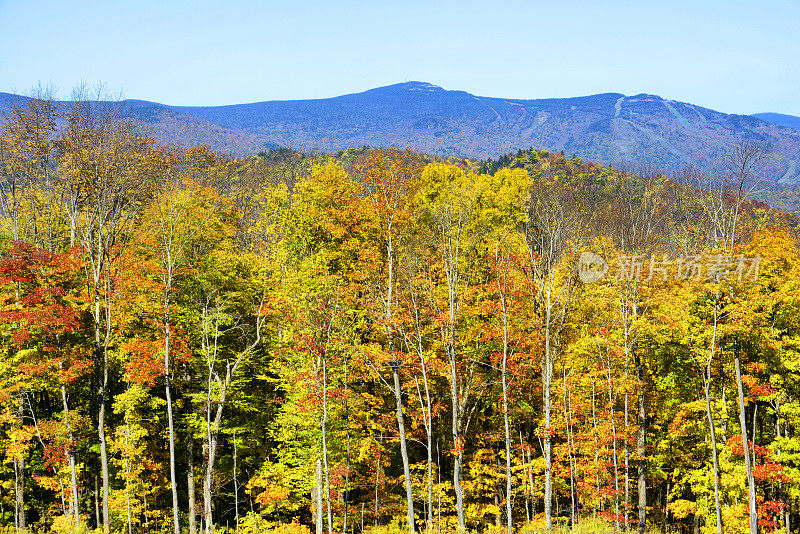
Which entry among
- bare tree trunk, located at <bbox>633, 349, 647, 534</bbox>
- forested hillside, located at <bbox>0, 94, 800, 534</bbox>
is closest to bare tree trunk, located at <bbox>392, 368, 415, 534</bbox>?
forested hillside, located at <bbox>0, 94, 800, 534</bbox>

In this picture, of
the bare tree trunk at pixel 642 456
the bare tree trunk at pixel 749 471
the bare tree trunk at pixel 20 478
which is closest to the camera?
the bare tree trunk at pixel 749 471

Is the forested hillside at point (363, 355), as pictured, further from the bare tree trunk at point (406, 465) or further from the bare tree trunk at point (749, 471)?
the bare tree trunk at point (406, 465)

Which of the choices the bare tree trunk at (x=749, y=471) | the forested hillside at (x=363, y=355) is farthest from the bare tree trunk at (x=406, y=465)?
the bare tree trunk at (x=749, y=471)

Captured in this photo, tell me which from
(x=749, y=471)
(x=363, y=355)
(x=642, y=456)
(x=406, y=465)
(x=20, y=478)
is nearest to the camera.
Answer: (x=749, y=471)

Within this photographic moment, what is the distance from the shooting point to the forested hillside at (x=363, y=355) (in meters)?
23.9

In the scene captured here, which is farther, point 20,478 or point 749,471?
point 20,478

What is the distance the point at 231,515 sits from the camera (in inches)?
1324

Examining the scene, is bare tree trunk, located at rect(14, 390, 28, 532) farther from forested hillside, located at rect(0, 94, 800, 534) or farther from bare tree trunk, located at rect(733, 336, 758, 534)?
bare tree trunk, located at rect(733, 336, 758, 534)

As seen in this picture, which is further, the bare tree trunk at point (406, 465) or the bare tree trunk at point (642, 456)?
the bare tree trunk at point (642, 456)

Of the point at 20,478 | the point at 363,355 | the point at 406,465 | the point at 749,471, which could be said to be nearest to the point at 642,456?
the point at 749,471

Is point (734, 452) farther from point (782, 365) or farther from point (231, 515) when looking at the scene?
point (231, 515)

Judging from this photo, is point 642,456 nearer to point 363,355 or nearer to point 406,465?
point 406,465

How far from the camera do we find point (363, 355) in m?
26.2

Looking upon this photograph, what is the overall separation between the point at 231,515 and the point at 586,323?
2456 cm
